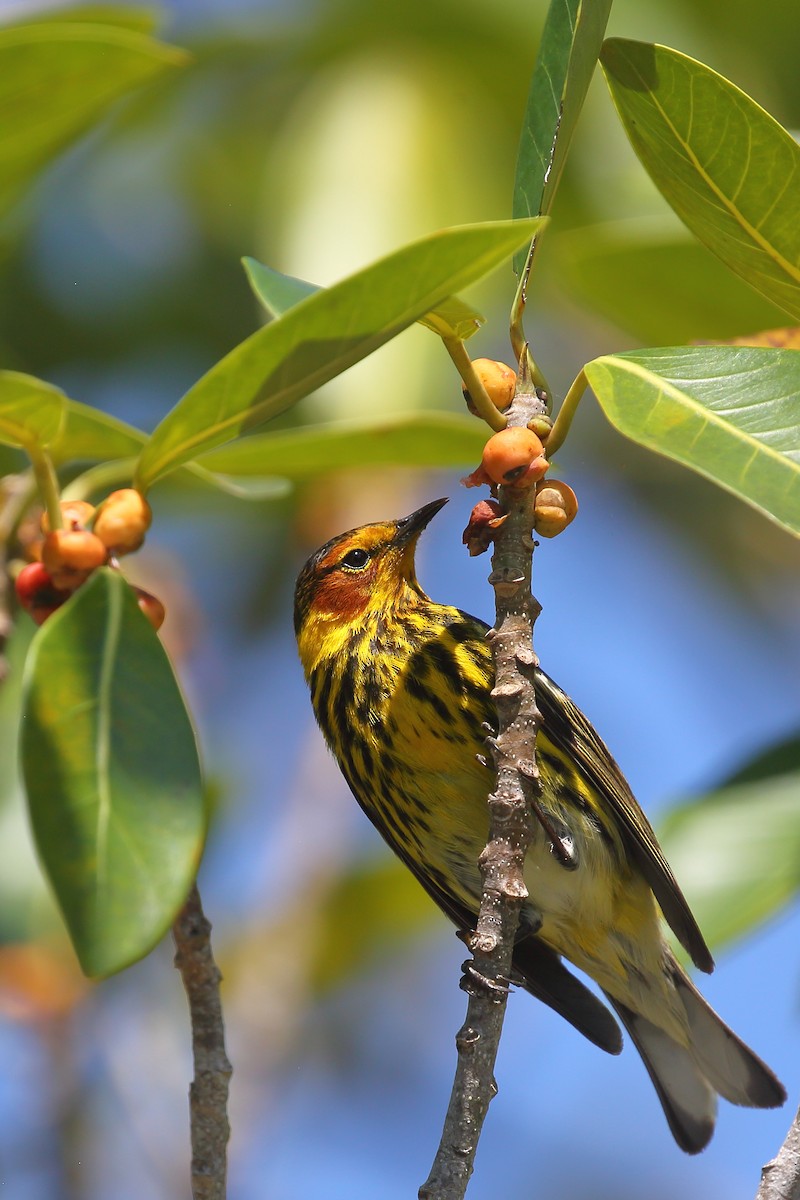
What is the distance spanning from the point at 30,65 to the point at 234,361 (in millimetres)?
973

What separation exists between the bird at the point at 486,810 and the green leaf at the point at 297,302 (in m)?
1.28

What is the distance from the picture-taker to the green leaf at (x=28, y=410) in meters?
2.25

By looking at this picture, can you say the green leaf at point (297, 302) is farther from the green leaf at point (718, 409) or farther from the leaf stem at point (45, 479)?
the leaf stem at point (45, 479)

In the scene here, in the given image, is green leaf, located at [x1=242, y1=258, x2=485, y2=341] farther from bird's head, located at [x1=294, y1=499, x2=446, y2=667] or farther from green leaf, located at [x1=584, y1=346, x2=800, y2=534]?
bird's head, located at [x1=294, y1=499, x2=446, y2=667]

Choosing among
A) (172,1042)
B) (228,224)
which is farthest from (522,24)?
(172,1042)

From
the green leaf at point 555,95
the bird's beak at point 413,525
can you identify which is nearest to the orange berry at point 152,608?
the green leaf at point 555,95

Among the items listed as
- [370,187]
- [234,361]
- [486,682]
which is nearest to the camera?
[234,361]

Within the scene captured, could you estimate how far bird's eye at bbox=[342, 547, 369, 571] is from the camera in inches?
160

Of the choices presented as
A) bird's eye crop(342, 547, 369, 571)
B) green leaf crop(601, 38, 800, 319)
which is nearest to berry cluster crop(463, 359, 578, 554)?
green leaf crop(601, 38, 800, 319)

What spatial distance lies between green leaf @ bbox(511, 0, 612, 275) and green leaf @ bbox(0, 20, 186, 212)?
83 centimetres

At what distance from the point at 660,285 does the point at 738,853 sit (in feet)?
4.49

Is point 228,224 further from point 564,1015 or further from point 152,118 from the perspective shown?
point 564,1015

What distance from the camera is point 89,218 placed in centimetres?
532

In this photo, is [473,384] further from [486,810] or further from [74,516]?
[486,810]
